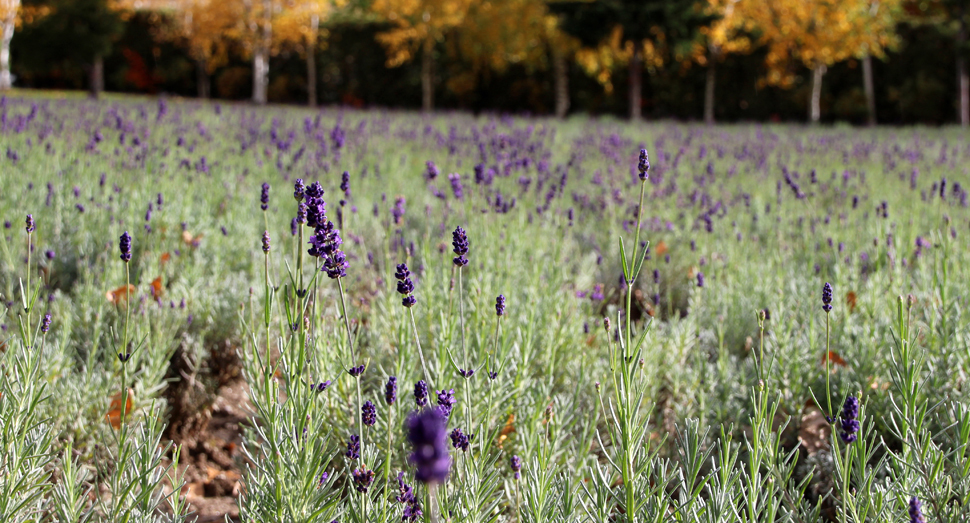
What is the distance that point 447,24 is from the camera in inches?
795

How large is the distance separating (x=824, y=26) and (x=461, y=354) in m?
15.7

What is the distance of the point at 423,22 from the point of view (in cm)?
2003

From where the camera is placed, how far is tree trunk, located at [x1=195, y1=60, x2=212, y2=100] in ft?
88.4

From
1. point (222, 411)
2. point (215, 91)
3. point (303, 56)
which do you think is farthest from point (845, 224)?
point (215, 91)

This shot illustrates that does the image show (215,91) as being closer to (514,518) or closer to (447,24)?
(447,24)

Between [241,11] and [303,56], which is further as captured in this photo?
[303,56]

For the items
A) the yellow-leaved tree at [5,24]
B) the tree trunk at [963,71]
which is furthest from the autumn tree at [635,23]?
the yellow-leaved tree at [5,24]

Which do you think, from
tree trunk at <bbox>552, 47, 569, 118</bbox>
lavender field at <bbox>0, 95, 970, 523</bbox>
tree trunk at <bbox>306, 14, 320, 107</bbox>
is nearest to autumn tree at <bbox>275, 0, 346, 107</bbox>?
tree trunk at <bbox>306, 14, 320, 107</bbox>

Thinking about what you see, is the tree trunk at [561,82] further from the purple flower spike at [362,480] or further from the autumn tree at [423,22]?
the purple flower spike at [362,480]

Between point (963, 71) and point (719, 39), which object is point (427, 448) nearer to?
point (719, 39)

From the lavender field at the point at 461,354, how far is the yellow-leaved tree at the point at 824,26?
10.6m

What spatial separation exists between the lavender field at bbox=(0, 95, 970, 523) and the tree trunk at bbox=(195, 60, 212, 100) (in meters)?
23.6

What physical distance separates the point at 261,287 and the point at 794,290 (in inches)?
83.6

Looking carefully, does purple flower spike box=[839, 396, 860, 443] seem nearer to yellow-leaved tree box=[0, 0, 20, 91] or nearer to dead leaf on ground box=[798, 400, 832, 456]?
dead leaf on ground box=[798, 400, 832, 456]
